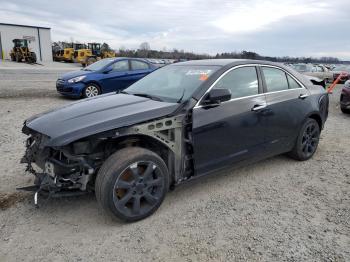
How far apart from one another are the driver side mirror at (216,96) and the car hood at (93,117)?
39 centimetres

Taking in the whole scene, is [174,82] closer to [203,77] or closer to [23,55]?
→ [203,77]

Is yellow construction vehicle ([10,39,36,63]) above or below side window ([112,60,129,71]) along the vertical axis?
above

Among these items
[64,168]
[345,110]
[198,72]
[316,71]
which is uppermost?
[198,72]

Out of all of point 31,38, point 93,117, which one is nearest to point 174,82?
point 93,117

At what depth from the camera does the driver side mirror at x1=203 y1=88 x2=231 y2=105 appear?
348 cm

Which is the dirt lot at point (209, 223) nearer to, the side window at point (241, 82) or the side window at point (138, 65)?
the side window at point (241, 82)

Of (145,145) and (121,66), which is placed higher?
(121,66)

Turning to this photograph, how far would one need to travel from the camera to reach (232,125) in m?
3.76

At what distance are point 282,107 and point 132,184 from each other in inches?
96.9

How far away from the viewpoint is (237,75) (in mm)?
3996

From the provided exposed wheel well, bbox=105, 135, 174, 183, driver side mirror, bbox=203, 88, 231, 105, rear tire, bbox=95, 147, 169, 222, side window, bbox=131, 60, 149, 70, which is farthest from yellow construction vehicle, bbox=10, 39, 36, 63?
rear tire, bbox=95, 147, 169, 222

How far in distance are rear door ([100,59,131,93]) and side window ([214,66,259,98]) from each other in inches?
273

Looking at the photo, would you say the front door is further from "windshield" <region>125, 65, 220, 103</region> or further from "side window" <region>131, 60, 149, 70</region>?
"side window" <region>131, 60, 149, 70</region>

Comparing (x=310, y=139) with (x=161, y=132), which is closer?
(x=161, y=132)
